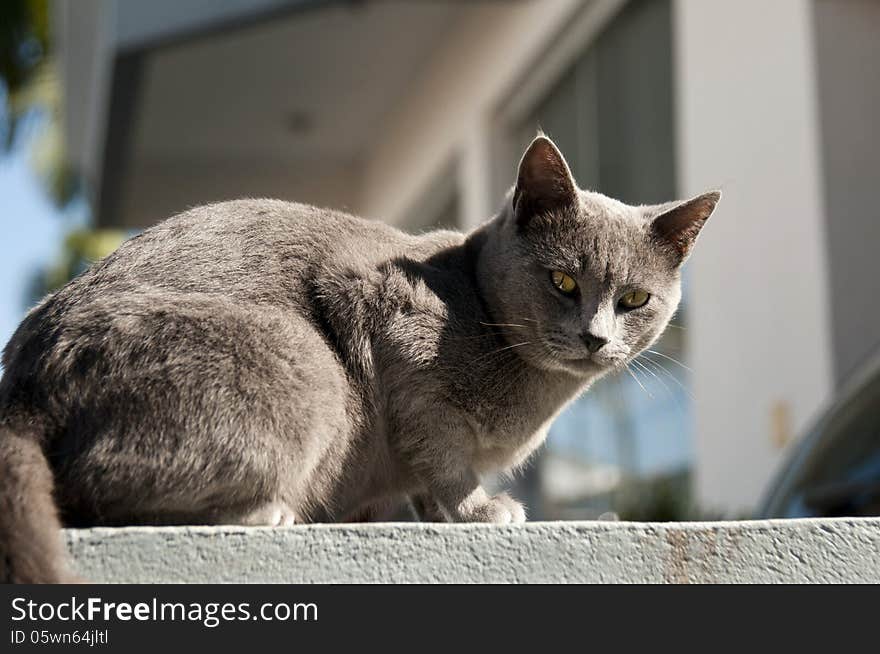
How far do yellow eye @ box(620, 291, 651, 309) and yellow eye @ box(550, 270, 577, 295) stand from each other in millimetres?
114

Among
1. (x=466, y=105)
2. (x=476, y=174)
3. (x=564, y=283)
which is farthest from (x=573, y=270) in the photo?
(x=466, y=105)

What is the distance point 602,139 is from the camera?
311 inches

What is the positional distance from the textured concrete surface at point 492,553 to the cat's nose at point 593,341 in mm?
596

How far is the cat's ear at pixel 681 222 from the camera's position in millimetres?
2586

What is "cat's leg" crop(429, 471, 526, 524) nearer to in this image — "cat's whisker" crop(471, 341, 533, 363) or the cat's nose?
"cat's whisker" crop(471, 341, 533, 363)

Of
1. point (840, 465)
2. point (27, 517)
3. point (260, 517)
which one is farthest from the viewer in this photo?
point (840, 465)

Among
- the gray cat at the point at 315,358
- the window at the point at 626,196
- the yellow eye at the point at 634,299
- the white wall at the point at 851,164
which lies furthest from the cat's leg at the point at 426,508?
the window at the point at 626,196

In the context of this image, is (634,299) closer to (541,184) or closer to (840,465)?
(541,184)

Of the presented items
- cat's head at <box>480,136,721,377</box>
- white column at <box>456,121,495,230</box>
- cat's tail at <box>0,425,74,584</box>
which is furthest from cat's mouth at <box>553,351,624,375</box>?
white column at <box>456,121,495,230</box>

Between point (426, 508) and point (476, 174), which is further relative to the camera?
point (476, 174)

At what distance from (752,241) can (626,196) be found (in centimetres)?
180

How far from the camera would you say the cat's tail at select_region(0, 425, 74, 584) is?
5.33 feet
